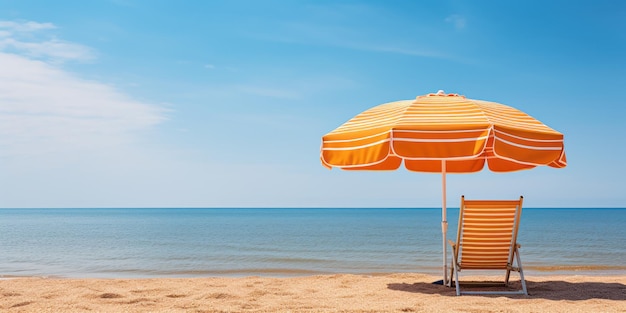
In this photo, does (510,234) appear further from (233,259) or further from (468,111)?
(233,259)

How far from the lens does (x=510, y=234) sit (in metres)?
5.58

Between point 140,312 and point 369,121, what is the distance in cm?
271

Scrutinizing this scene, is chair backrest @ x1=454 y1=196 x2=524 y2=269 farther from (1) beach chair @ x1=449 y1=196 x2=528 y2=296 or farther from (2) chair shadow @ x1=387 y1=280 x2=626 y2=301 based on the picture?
(2) chair shadow @ x1=387 y1=280 x2=626 y2=301

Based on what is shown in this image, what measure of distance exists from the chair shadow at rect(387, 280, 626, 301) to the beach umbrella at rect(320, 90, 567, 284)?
51.8 inches

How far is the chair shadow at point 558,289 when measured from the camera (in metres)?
5.55

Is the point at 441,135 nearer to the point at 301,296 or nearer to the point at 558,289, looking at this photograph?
the point at 301,296

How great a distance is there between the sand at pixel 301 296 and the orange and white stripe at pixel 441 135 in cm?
127

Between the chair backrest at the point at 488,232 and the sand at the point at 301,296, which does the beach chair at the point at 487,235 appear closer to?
the chair backrest at the point at 488,232

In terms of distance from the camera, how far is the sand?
16.0ft

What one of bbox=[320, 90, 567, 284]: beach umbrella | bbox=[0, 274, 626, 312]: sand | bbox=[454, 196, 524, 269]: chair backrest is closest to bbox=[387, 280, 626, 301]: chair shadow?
bbox=[0, 274, 626, 312]: sand

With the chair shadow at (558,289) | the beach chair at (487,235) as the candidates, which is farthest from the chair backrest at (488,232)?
the chair shadow at (558,289)

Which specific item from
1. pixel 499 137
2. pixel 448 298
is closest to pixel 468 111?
pixel 499 137

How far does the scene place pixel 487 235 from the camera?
220 inches

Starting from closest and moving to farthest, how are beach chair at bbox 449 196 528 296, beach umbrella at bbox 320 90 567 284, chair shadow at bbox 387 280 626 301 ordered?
beach umbrella at bbox 320 90 567 284
beach chair at bbox 449 196 528 296
chair shadow at bbox 387 280 626 301
